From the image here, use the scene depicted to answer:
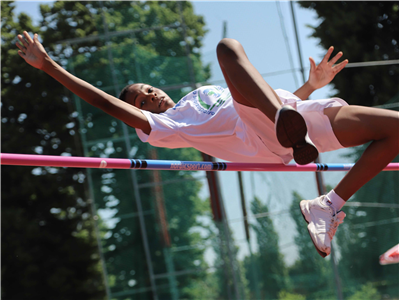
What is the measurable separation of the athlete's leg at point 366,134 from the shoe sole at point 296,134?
1.08ft

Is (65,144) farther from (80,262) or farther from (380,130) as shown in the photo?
(380,130)

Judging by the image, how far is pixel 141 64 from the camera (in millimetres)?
7773

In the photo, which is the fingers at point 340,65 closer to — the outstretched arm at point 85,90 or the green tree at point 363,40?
the outstretched arm at point 85,90

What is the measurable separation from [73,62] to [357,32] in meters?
6.17

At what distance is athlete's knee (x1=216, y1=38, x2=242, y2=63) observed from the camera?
177 centimetres

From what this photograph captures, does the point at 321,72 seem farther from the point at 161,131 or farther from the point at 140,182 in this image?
the point at 140,182

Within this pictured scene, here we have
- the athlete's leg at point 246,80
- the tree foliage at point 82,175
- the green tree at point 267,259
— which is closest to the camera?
the athlete's leg at point 246,80

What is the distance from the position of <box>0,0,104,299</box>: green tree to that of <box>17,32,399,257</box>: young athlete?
792 centimetres

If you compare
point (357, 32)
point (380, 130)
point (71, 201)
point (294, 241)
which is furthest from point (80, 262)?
point (380, 130)

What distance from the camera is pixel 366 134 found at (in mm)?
1830

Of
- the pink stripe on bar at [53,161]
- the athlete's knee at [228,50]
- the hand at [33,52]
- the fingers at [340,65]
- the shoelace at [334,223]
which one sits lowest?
the shoelace at [334,223]

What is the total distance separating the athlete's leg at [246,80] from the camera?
1669 millimetres

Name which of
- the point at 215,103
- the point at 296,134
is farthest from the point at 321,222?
the point at 215,103

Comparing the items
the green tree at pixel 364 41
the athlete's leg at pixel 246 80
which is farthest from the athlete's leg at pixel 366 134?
the green tree at pixel 364 41
